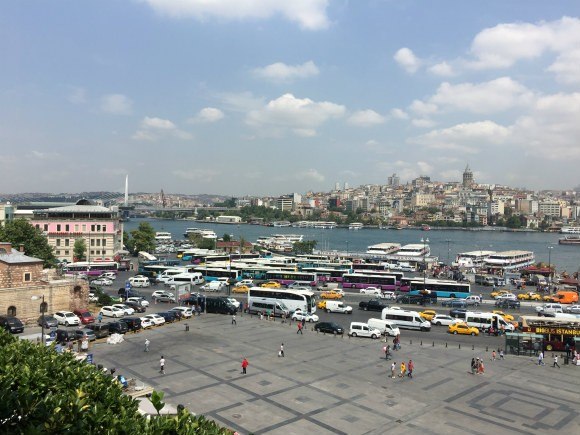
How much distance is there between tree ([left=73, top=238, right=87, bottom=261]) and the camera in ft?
158

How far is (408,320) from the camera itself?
83.5ft

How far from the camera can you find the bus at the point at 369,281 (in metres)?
38.8

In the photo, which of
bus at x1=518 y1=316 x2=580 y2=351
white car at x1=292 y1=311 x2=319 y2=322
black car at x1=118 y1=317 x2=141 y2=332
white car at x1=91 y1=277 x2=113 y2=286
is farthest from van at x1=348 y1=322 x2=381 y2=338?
white car at x1=91 y1=277 x2=113 y2=286

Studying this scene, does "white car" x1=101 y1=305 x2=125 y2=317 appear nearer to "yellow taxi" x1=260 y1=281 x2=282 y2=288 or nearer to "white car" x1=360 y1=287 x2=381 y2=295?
"yellow taxi" x1=260 y1=281 x2=282 y2=288

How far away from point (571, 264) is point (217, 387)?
2899 inches

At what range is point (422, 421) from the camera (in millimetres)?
12812

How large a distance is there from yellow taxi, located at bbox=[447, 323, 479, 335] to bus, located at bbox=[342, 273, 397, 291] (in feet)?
45.1

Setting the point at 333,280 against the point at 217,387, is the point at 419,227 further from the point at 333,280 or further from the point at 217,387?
the point at 217,387

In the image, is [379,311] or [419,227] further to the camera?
[419,227]

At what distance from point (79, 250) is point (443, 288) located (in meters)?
34.2

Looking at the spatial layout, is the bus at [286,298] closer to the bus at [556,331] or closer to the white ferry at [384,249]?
the bus at [556,331]

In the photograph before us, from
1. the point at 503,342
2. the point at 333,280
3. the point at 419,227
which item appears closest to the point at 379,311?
the point at 503,342

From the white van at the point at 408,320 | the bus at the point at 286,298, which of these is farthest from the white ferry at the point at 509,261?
the bus at the point at 286,298

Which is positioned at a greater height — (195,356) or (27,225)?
(27,225)
